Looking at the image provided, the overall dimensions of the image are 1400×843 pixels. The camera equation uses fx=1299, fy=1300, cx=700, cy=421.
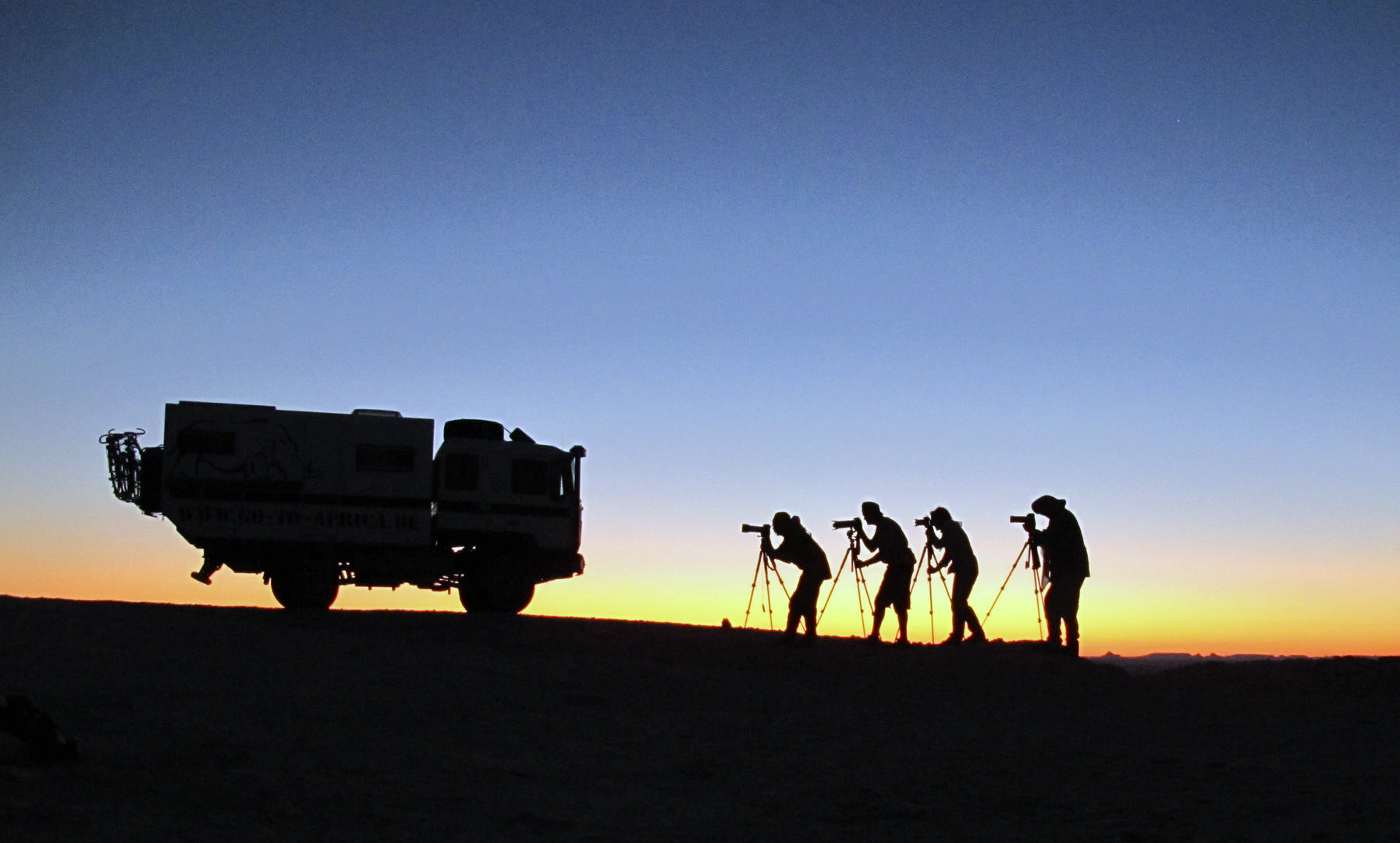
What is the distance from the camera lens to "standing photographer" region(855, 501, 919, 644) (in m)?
18.0

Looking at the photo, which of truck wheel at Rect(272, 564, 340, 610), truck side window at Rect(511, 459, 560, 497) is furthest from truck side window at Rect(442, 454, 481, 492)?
truck wheel at Rect(272, 564, 340, 610)

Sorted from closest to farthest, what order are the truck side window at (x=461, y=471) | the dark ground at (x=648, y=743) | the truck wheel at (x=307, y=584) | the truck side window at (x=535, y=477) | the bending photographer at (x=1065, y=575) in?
1. the dark ground at (x=648, y=743)
2. the bending photographer at (x=1065, y=575)
3. the truck wheel at (x=307, y=584)
4. the truck side window at (x=461, y=471)
5. the truck side window at (x=535, y=477)

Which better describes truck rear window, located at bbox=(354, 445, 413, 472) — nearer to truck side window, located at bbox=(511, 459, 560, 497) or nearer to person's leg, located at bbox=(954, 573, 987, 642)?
truck side window, located at bbox=(511, 459, 560, 497)

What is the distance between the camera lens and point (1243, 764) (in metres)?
10.4

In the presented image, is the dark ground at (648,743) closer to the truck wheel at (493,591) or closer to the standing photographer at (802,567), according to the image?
the standing photographer at (802,567)

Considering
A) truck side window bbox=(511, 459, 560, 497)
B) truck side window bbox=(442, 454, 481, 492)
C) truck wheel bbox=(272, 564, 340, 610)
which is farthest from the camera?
truck side window bbox=(511, 459, 560, 497)

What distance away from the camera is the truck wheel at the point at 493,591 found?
2269 centimetres

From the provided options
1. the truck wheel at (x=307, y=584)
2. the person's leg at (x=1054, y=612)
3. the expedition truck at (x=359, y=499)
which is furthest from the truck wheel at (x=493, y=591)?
the person's leg at (x=1054, y=612)

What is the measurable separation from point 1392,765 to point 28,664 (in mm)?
11789

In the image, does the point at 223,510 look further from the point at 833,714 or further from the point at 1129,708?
the point at 1129,708

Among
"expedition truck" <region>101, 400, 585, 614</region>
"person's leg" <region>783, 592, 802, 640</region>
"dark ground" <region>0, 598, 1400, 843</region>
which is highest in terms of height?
"expedition truck" <region>101, 400, 585, 614</region>

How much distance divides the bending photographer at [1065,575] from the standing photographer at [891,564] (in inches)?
73.8

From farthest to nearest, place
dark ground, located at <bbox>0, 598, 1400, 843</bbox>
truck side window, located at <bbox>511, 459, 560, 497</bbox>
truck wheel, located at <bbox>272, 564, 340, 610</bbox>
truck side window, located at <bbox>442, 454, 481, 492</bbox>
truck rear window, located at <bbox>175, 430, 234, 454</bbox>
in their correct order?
truck side window, located at <bbox>511, 459, 560, 497</bbox>
truck side window, located at <bbox>442, 454, 481, 492</bbox>
truck wheel, located at <bbox>272, 564, 340, 610</bbox>
truck rear window, located at <bbox>175, 430, 234, 454</bbox>
dark ground, located at <bbox>0, 598, 1400, 843</bbox>

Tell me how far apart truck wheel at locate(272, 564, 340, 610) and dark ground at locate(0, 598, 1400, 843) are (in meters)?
4.98
